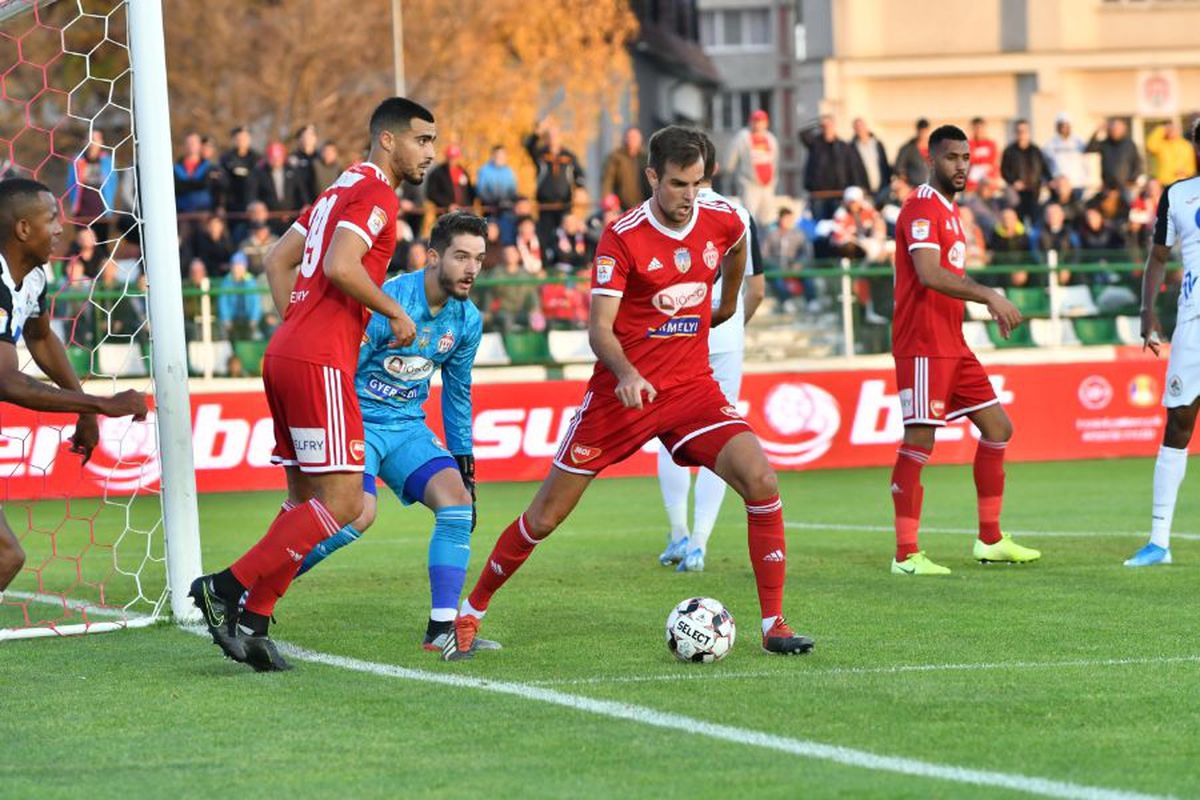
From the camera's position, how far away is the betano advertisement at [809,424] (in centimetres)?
1797

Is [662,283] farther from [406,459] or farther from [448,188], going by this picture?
[448,188]

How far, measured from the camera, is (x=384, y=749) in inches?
238

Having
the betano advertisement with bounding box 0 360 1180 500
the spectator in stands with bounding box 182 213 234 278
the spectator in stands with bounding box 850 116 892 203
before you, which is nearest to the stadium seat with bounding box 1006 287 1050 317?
the betano advertisement with bounding box 0 360 1180 500

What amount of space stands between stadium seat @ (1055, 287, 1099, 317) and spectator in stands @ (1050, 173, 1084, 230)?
3123 mm

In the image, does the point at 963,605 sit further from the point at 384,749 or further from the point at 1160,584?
the point at 384,749

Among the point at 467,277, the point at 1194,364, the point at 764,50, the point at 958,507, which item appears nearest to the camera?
the point at 467,277

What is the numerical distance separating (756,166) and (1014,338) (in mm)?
5933

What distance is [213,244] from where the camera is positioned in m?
20.9

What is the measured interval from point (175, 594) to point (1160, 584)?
487 cm

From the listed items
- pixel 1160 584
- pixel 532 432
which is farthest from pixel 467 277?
pixel 532 432

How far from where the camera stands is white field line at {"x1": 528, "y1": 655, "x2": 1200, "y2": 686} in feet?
23.7

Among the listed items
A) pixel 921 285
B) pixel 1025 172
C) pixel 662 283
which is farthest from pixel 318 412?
pixel 1025 172

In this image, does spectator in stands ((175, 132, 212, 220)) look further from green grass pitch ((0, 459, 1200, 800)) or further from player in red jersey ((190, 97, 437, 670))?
player in red jersey ((190, 97, 437, 670))

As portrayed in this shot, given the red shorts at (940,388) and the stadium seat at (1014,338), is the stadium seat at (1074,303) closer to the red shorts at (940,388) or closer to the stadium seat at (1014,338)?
the stadium seat at (1014,338)
